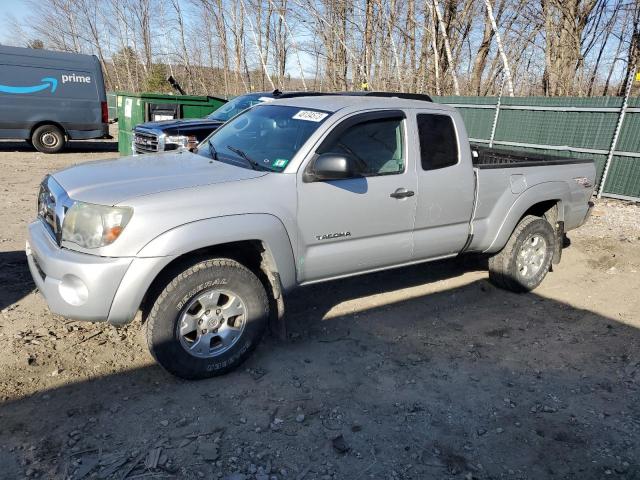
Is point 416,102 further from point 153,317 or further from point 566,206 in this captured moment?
point 153,317

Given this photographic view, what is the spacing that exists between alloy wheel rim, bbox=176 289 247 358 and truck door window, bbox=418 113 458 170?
1905mm

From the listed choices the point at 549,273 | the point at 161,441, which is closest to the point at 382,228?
the point at 161,441

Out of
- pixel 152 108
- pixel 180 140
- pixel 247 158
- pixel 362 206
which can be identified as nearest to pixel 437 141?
pixel 362 206

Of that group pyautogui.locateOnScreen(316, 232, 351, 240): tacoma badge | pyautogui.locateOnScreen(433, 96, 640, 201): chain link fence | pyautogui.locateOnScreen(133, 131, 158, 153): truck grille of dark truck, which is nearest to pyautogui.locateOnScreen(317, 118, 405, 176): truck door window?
pyautogui.locateOnScreen(316, 232, 351, 240): tacoma badge

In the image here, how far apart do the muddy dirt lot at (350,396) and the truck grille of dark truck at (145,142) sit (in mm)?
3613

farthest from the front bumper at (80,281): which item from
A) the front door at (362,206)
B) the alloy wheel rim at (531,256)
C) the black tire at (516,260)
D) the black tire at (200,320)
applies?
the alloy wheel rim at (531,256)

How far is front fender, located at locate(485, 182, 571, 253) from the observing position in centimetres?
462

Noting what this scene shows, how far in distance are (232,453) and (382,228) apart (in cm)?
196

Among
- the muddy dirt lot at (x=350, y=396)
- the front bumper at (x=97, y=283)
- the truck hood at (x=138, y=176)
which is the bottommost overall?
the muddy dirt lot at (x=350, y=396)

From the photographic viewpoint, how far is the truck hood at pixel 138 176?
2.94 meters

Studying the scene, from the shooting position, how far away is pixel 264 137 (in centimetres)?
383

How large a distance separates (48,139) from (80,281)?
12.8 metres

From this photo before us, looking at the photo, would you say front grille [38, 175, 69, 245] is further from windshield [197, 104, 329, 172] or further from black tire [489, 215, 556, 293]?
black tire [489, 215, 556, 293]

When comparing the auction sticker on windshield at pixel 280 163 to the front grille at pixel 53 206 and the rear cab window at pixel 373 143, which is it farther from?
the front grille at pixel 53 206
